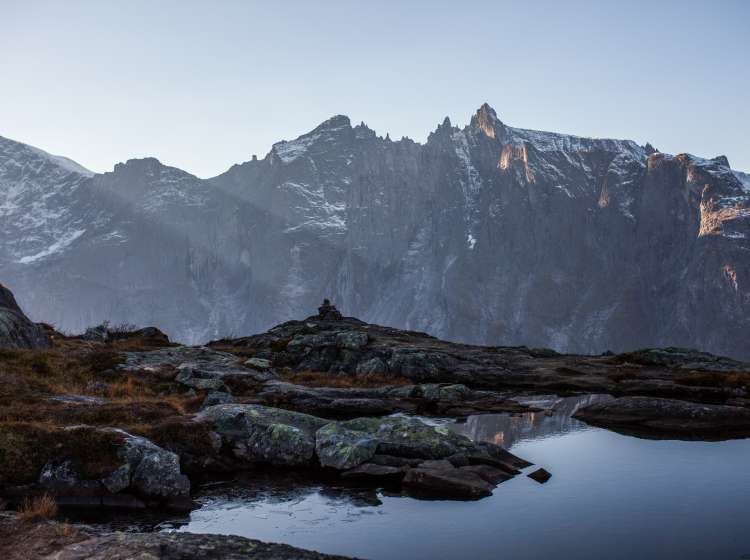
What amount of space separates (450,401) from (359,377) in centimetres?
1321

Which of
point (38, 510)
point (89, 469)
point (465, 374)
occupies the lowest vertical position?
point (38, 510)

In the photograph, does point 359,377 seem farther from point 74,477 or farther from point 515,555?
point 515,555

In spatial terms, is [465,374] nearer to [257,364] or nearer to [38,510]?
[257,364]

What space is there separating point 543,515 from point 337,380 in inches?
1347

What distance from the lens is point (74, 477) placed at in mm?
21375

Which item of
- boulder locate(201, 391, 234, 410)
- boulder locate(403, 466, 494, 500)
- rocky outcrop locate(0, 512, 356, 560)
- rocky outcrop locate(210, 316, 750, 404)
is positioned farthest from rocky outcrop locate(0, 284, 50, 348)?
boulder locate(403, 466, 494, 500)

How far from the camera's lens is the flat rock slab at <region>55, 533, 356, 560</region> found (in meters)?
14.7

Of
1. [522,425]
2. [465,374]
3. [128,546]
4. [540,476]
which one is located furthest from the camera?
[465,374]

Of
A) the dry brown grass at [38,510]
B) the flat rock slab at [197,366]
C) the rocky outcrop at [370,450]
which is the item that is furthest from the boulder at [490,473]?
the flat rock slab at [197,366]

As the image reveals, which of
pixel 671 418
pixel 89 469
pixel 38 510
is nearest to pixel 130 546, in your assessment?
pixel 38 510

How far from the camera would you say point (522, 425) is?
35.9 m

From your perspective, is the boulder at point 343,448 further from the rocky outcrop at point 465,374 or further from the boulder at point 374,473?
the rocky outcrop at point 465,374

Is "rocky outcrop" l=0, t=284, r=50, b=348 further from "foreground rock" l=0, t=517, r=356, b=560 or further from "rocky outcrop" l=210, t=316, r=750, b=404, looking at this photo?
"foreground rock" l=0, t=517, r=356, b=560

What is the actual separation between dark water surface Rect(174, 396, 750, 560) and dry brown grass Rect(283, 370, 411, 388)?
25.7 metres
